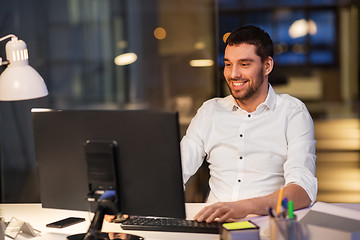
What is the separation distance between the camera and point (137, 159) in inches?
68.2

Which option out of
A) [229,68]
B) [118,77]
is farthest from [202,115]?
[118,77]

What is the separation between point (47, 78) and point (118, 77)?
630mm

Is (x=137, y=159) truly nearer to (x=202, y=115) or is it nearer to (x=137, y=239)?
(x=137, y=239)

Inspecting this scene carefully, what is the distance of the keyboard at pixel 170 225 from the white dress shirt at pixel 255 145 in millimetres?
581

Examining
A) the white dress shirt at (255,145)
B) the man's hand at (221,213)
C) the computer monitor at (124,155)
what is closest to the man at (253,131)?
the white dress shirt at (255,145)

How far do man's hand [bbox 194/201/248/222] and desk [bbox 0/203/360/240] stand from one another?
77 millimetres

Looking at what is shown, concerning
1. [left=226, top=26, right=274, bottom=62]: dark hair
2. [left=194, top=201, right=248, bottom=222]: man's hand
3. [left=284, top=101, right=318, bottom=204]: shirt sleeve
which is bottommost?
[left=194, top=201, right=248, bottom=222]: man's hand

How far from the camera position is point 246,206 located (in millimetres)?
2057

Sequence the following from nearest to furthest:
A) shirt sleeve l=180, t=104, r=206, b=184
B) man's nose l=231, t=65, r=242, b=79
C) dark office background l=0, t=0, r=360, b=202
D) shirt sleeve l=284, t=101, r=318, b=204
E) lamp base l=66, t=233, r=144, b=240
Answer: lamp base l=66, t=233, r=144, b=240, shirt sleeve l=284, t=101, r=318, b=204, man's nose l=231, t=65, r=242, b=79, shirt sleeve l=180, t=104, r=206, b=184, dark office background l=0, t=0, r=360, b=202

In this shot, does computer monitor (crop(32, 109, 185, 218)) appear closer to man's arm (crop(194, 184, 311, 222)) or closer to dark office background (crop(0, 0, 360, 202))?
man's arm (crop(194, 184, 311, 222))

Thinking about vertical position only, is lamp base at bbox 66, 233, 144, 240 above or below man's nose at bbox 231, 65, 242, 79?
below

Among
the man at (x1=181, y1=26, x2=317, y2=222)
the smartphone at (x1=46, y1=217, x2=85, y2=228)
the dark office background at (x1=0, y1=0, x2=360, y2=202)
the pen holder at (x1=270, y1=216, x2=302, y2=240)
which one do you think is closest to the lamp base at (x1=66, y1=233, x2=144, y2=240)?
the smartphone at (x1=46, y1=217, x2=85, y2=228)

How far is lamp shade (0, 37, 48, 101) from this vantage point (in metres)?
2.08

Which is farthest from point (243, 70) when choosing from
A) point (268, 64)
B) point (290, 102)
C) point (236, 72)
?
point (290, 102)
